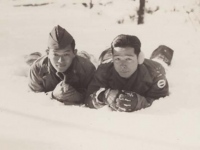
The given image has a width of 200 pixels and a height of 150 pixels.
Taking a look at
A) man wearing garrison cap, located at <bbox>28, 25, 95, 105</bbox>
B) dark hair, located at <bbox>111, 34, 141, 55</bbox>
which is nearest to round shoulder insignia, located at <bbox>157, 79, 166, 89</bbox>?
dark hair, located at <bbox>111, 34, 141, 55</bbox>

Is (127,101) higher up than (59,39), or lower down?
lower down

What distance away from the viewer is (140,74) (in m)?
1.11

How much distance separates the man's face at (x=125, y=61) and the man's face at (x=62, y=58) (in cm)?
15

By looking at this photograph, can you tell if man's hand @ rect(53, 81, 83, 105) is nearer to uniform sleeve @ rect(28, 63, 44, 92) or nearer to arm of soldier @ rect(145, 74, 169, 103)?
uniform sleeve @ rect(28, 63, 44, 92)

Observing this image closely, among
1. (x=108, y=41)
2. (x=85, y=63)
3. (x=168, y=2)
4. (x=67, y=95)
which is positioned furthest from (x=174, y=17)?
(x=67, y=95)

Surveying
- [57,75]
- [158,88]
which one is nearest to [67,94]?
[57,75]

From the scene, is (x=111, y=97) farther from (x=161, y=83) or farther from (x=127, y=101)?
(x=161, y=83)

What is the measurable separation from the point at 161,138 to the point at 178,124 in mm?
68

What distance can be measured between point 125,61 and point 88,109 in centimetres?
19

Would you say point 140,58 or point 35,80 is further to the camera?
point 35,80

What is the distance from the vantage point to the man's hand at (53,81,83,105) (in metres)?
1.16

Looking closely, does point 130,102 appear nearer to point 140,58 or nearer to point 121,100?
point 121,100

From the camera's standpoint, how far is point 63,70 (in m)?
1.16

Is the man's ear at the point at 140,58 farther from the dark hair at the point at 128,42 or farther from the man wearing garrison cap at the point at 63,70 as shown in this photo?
the man wearing garrison cap at the point at 63,70
